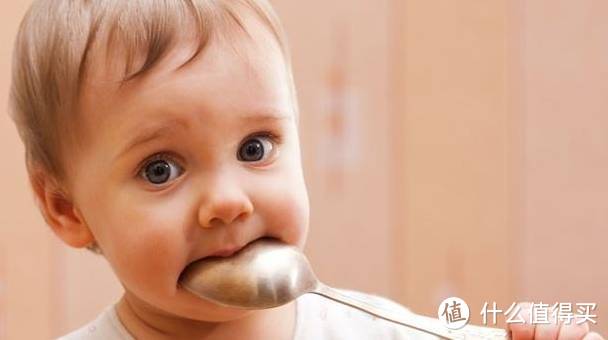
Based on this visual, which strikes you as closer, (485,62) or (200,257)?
(200,257)

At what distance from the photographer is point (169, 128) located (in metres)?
0.60

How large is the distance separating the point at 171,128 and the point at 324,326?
0.19 metres

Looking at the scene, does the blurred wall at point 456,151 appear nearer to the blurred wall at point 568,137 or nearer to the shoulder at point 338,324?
the blurred wall at point 568,137

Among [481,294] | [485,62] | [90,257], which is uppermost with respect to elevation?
[485,62]

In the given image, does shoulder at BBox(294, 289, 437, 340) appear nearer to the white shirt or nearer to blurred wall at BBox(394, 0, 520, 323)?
the white shirt

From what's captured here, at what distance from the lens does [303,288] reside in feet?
2.12

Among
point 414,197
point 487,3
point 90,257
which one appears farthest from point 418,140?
point 90,257

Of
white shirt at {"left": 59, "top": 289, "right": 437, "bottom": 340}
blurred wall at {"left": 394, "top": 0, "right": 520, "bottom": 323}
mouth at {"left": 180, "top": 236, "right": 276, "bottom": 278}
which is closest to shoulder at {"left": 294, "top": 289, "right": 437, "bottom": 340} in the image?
white shirt at {"left": 59, "top": 289, "right": 437, "bottom": 340}

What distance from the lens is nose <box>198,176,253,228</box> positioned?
0.59 meters

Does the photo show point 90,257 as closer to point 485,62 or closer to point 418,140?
point 418,140

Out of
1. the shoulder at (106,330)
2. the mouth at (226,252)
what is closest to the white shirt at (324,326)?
the shoulder at (106,330)

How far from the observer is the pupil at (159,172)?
2.01 ft

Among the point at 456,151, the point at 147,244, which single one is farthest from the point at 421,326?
the point at 456,151

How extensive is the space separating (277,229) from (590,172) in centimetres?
80
